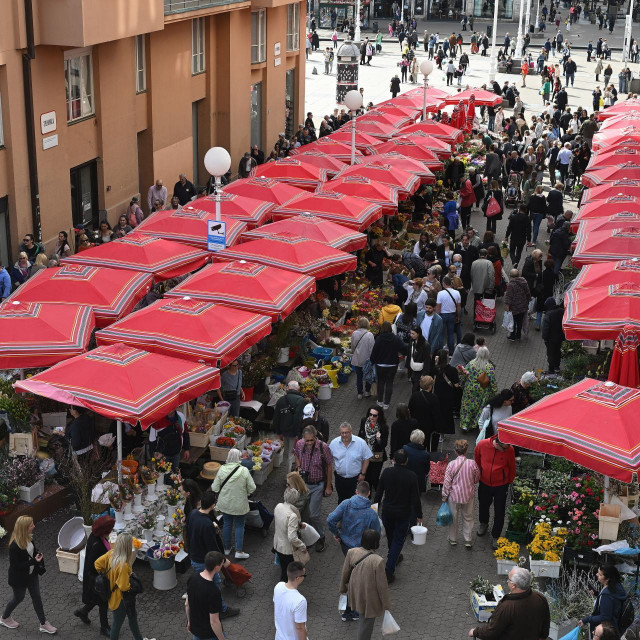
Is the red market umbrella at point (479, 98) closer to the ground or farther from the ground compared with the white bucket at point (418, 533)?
farther from the ground

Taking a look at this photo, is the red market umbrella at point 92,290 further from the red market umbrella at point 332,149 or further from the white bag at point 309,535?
the red market umbrella at point 332,149

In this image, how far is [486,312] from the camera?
18.7 meters

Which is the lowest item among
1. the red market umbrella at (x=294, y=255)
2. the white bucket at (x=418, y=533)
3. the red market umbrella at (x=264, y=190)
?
the white bucket at (x=418, y=533)

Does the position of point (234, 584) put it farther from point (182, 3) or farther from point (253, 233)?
point (182, 3)

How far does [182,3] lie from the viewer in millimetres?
26016

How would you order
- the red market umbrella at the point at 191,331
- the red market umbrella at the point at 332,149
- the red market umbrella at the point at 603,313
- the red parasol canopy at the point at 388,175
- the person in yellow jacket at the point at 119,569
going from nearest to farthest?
the person in yellow jacket at the point at 119,569
the red market umbrella at the point at 191,331
the red market umbrella at the point at 603,313
the red parasol canopy at the point at 388,175
the red market umbrella at the point at 332,149

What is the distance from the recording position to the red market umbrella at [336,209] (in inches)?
736

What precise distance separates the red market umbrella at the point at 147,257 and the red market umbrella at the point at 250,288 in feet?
2.79

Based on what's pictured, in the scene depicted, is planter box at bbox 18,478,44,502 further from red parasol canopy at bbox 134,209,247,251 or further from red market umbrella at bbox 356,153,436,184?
red market umbrella at bbox 356,153,436,184

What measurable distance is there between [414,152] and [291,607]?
17.8 meters

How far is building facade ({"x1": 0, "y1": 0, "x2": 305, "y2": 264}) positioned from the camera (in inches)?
789

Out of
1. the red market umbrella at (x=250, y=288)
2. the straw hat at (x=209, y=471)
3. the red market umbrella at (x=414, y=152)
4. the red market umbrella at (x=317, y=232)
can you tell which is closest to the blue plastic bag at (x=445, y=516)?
the straw hat at (x=209, y=471)

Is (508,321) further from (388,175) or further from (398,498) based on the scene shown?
(398,498)

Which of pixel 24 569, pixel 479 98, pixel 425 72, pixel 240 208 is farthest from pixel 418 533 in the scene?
pixel 479 98
